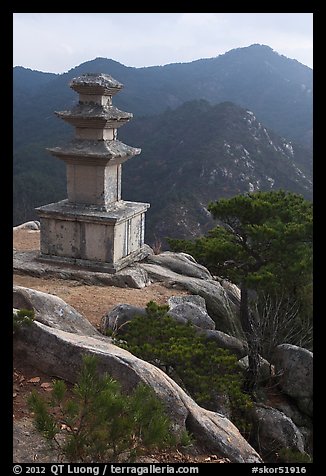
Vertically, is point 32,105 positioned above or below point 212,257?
above

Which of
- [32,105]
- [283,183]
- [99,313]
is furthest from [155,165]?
[99,313]

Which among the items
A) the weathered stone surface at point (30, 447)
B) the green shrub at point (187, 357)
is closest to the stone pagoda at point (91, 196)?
the green shrub at point (187, 357)

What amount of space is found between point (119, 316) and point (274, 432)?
2337 mm

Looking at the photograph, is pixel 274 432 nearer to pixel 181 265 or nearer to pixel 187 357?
pixel 187 357

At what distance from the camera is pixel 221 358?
19.8 ft

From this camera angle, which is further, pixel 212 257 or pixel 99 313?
pixel 212 257

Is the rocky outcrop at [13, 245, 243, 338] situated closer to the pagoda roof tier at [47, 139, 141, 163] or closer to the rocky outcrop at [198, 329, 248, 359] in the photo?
the rocky outcrop at [198, 329, 248, 359]

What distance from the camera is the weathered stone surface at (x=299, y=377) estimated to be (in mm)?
7336

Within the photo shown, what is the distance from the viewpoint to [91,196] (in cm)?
967

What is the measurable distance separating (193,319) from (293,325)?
3.32 meters

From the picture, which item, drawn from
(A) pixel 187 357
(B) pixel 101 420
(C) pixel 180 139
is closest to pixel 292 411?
(A) pixel 187 357

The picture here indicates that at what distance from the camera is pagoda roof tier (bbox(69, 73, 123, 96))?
9.27 m

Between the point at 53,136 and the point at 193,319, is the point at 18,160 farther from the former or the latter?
the point at 193,319

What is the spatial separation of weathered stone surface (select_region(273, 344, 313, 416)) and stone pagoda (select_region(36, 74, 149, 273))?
11.2 ft
